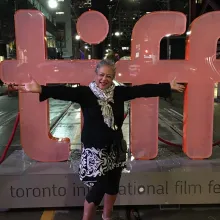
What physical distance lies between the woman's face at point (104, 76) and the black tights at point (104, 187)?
815mm

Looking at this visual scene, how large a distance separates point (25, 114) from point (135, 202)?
1.74 meters

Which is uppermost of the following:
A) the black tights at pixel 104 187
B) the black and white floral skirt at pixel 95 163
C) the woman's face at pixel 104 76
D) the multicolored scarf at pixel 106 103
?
the woman's face at pixel 104 76

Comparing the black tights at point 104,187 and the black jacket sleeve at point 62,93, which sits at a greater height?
the black jacket sleeve at point 62,93

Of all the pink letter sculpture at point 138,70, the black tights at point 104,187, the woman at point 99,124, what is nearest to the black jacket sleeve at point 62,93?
the woman at point 99,124

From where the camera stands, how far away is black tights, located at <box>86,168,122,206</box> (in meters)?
3.07

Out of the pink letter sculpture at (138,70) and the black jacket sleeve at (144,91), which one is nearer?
the black jacket sleeve at (144,91)

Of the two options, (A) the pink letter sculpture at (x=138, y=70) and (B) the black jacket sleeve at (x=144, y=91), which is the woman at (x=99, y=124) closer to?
(B) the black jacket sleeve at (x=144, y=91)

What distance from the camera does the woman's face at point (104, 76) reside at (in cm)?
299

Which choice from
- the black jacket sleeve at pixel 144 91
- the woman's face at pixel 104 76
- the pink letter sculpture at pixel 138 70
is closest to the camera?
the woman's face at pixel 104 76

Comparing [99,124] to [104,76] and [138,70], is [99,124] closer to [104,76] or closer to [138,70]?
[104,76]

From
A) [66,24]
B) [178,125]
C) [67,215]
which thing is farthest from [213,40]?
[66,24]

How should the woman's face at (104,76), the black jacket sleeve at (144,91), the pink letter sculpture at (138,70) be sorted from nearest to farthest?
the woman's face at (104,76) < the black jacket sleeve at (144,91) < the pink letter sculpture at (138,70)

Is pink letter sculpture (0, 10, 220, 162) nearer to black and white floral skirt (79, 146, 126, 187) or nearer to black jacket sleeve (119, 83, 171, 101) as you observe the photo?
black jacket sleeve (119, 83, 171, 101)

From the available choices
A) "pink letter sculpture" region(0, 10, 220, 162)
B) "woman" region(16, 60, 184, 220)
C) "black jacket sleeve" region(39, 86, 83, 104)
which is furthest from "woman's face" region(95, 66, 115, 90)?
"pink letter sculpture" region(0, 10, 220, 162)
